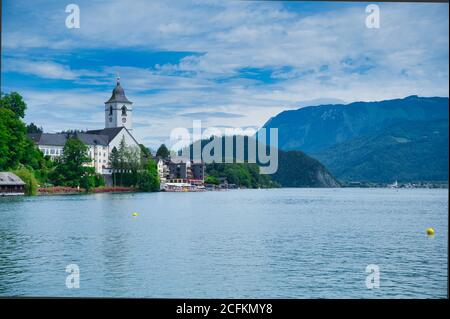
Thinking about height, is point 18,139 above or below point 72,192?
above

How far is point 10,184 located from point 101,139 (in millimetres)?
12946

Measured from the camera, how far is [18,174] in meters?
31.1

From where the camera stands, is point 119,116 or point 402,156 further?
point 402,156

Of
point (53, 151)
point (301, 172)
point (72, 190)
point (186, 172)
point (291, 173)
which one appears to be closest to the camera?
point (301, 172)

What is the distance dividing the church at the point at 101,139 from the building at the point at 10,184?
7368 mm

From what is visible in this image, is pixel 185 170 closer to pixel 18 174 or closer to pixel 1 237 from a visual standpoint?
pixel 18 174

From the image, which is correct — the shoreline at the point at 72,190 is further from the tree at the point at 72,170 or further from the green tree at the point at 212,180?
the green tree at the point at 212,180

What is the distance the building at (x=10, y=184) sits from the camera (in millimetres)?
30656

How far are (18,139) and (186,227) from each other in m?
20.1

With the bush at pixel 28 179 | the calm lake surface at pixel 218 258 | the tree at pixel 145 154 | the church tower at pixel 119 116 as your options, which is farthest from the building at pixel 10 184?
the calm lake surface at pixel 218 258

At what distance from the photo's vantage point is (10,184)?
31.1 meters

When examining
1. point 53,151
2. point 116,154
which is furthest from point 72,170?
point 53,151

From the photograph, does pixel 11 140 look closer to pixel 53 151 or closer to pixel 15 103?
pixel 15 103
